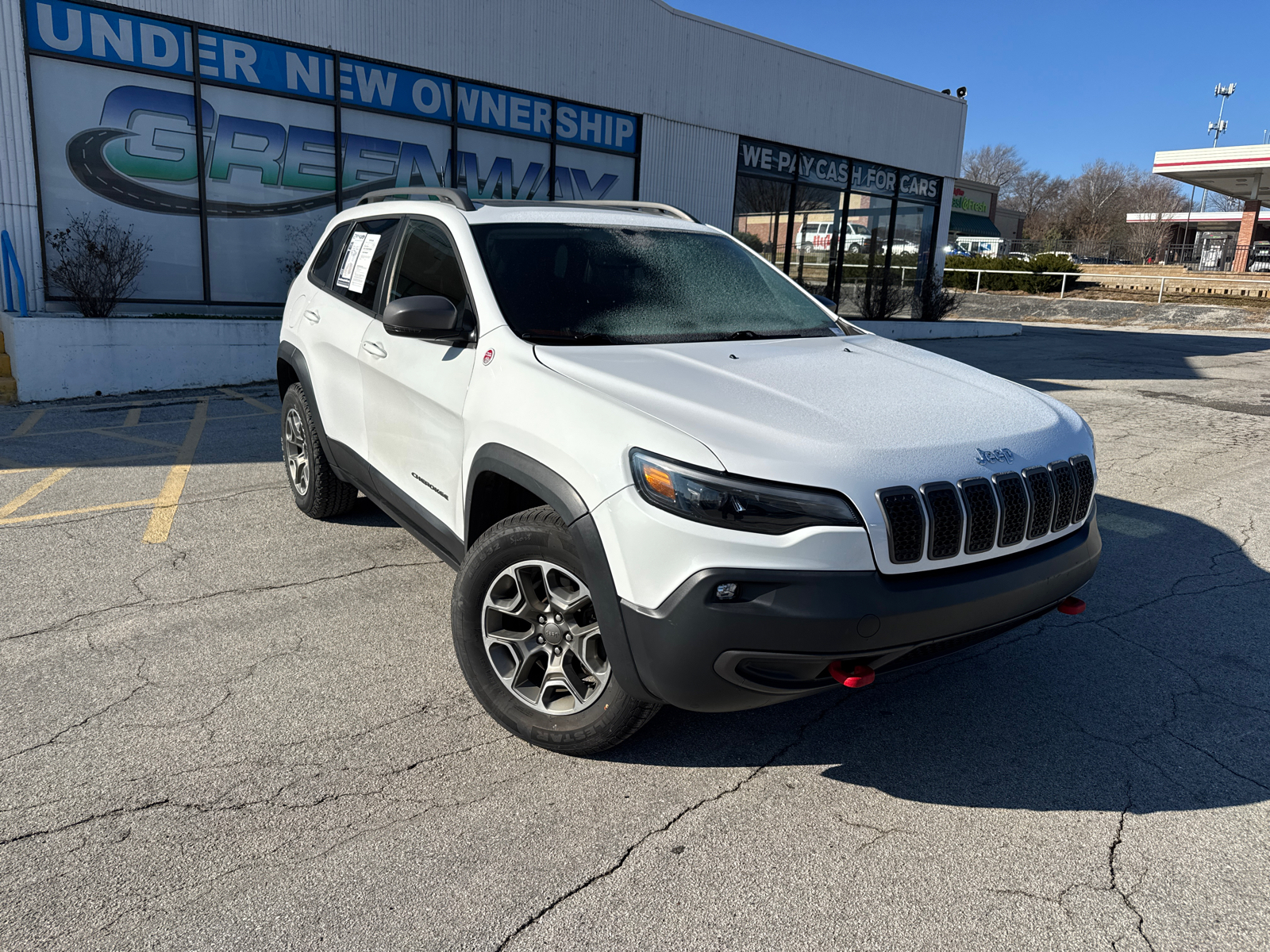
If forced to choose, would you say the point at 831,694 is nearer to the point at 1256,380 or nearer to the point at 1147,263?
the point at 1256,380

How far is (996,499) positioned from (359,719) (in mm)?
2288

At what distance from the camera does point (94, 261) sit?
1056 centimetres

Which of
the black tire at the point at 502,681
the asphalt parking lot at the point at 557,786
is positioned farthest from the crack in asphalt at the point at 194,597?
the black tire at the point at 502,681

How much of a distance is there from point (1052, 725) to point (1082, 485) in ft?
3.03

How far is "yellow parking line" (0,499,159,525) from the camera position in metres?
5.29

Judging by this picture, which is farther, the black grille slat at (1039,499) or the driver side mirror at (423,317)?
the driver side mirror at (423,317)

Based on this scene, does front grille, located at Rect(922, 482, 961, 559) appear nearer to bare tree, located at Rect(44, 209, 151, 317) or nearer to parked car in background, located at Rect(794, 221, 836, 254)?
bare tree, located at Rect(44, 209, 151, 317)

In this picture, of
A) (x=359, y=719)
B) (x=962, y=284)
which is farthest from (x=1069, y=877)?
(x=962, y=284)

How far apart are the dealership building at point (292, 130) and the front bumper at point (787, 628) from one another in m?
9.15

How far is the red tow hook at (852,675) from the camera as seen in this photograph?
99.8 inches

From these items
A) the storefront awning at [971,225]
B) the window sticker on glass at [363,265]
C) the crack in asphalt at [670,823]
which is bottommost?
the crack in asphalt at [670,823]

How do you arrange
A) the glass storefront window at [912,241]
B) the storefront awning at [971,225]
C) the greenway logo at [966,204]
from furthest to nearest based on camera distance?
1. the storefront awning at [971,225]
2. the greenway logo at [966,204]
3. the glass storefront window at [912,241]

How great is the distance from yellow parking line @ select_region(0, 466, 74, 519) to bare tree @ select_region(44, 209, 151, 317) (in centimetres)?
470

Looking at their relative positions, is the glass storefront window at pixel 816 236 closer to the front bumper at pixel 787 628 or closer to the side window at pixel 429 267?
the side window at pixel 429 267
